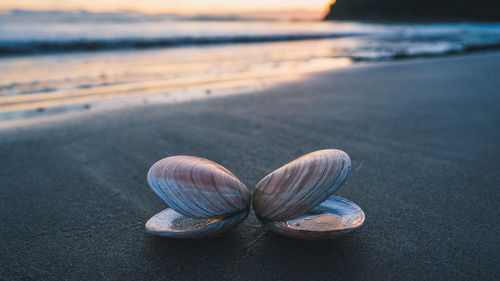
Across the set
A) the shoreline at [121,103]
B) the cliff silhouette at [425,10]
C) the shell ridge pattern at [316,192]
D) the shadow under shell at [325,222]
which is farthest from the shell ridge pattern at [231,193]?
the cliff silhouette at [425,10]

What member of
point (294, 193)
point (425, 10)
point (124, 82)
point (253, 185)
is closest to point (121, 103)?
point (124, 82)

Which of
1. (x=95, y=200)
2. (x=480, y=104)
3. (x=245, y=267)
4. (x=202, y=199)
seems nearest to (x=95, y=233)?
(x=95, y=200)

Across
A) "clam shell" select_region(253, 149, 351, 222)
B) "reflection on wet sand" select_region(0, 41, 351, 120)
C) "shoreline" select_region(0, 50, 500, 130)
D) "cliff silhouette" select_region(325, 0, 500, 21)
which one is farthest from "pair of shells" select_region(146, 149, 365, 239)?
"cliff silhouette" select_region(325, 0, 500, 21)

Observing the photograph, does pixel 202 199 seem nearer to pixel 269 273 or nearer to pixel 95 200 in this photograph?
pixel 269 273

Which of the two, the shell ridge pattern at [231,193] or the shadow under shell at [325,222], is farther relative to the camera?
the shell ridge pattern at [231,193]

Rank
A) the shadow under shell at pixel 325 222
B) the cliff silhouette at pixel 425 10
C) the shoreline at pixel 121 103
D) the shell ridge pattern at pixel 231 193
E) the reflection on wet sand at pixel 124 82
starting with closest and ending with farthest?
the shadow under shell at pixel 325 222, the shell ridge pattern at pixel 231 193, the shoreline at pixel 121 103, the reflection on wet sand at pixel 124 82, the cliff silhouette at pixel 425 10

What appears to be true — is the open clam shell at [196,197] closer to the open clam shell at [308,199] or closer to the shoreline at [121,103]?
the open clam shell at [308,199]

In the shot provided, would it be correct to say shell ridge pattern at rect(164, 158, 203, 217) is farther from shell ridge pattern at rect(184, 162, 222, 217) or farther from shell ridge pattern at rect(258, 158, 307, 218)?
shell ridge pattern at rect(258, 158, 307, 218)
